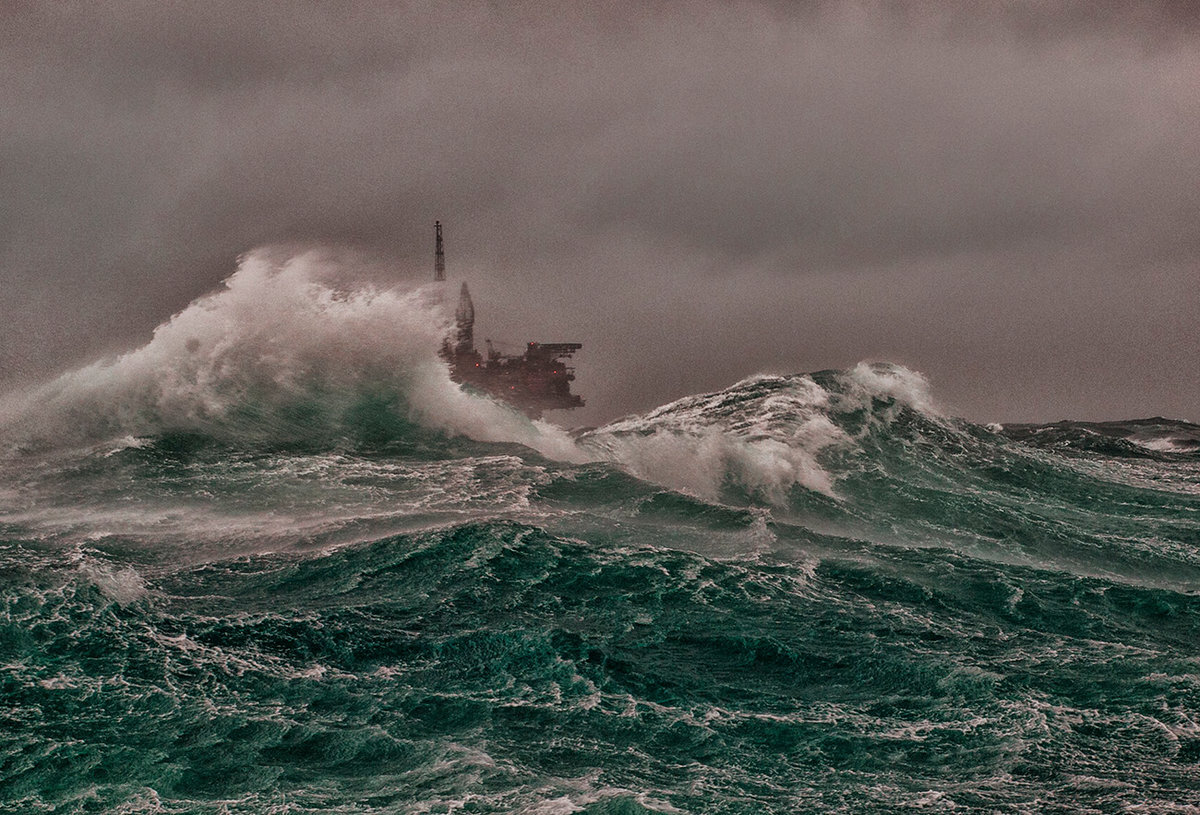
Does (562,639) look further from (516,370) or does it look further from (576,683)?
(516,370)

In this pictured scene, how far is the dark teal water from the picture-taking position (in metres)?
17.3

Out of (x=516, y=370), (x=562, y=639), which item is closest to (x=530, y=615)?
(x=562, y=639)

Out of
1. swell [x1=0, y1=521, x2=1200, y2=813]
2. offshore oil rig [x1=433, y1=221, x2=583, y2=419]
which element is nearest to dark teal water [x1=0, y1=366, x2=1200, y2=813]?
swell [x1=0, y1=521, x2=1200, y2=813]

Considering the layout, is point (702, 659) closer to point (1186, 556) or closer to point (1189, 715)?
point (1189, 715)

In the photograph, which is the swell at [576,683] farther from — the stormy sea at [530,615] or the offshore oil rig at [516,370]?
the offshore oil rig at [516,370]

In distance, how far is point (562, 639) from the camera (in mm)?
24047

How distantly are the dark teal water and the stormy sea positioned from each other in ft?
0.37

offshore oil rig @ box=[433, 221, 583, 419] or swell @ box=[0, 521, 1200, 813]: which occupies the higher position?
offshore oil rig @ box=[433, 221, 583, 419]

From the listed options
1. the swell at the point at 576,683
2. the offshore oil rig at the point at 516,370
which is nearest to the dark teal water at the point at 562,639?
the swell at the point at 576,683

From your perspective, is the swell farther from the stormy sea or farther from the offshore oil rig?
the offshore oil rig

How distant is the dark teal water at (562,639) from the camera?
1727cm

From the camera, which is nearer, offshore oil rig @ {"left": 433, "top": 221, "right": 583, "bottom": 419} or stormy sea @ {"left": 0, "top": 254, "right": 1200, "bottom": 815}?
stormy sea @ {"left": 0, "top": 254, "right": 1200, "bottom": 815}

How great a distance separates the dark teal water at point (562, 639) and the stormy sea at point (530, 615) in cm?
11

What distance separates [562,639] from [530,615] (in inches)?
81.3
